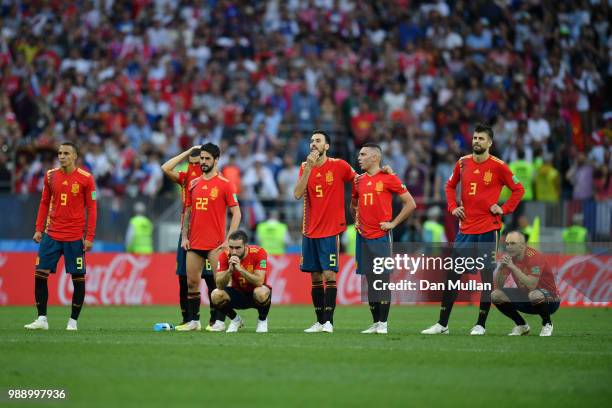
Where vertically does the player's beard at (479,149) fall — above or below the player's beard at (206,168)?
above

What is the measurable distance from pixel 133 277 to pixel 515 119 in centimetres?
1072

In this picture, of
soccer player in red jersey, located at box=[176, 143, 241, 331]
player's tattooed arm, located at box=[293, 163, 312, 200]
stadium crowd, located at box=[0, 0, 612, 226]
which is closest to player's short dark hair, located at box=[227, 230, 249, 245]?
soccer player in red jersey, located at box=[176, 143, 241, 331]

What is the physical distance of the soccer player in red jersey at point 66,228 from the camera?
16109 mm

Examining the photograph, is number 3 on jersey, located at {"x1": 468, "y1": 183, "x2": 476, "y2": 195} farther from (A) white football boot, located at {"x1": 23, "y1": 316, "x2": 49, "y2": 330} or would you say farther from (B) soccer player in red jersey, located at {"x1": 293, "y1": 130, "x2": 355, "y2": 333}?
(A) white football boot, located at {"x1": 23, "y1": 316, "x2": 49, "y2": 330}

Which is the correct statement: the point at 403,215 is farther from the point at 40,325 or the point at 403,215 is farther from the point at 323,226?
the point at 40,325

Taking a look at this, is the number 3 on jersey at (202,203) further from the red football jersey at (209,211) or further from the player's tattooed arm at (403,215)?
the player's tattooed arm at (403,215)

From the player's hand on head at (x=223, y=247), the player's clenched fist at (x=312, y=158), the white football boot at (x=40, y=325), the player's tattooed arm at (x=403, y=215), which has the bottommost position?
the white football boot at (x=40, y=325)

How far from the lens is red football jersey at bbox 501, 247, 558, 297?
50.0 feet

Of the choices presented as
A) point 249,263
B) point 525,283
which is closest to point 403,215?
point 525,283

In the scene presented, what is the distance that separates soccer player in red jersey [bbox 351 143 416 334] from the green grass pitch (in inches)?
18.8

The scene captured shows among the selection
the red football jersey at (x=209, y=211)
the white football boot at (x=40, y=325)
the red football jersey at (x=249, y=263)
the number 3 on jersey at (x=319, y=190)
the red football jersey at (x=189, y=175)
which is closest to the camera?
the red football jersey at (x=249, y=263)

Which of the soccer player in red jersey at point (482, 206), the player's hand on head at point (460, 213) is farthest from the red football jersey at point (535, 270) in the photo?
the player's hand on head at point (460, 213)

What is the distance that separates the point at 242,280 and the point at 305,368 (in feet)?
13.6

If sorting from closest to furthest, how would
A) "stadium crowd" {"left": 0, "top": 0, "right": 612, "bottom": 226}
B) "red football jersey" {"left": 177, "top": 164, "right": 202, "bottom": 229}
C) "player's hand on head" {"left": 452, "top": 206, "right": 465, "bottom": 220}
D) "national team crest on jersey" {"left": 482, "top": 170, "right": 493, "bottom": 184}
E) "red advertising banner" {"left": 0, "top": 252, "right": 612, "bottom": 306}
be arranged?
"player's hand on head" {"left": 452, "top": 206, "right": 465, "bottom": 220}, "national team crest on jersey" {"left": 482, "top": 170, "right": 493, "bottom": 184}, "red football jersey" {"left": 177, "top": 164, "right": 202, "bottom": 229}, "red advertising banner" {"left": 0, "top": 252, "right": 612, "bottom": 306}, "stadium crowd" {"left": 0, "top": 0, "right": 612, "bottom": 226}
